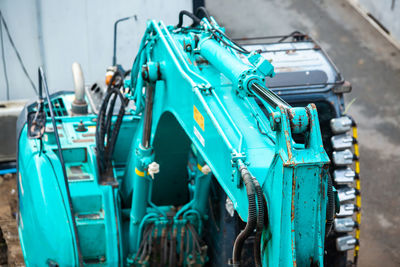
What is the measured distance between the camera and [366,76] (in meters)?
11.6

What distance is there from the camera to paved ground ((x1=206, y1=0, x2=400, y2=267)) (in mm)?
8242

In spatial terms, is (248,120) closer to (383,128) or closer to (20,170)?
(20,170)

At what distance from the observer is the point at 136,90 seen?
500cm

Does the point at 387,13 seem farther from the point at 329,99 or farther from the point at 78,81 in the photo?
the point at 78,81

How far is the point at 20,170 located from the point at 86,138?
0.66 meters

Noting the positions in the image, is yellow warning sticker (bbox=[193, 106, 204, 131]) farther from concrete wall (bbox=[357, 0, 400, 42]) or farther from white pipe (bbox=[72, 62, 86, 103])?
concrete wall (bbox=[357, 0, 400, 42])

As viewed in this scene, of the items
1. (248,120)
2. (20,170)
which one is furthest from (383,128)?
(248,120)

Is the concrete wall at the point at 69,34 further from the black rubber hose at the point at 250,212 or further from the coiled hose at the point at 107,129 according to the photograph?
the black rubber hose at the point at 250,212

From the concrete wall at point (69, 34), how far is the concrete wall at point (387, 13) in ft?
14.5

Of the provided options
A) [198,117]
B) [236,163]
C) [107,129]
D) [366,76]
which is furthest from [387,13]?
[236,163]

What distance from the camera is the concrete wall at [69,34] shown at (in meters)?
9.63

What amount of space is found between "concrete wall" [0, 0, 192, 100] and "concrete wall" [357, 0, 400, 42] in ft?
14.5

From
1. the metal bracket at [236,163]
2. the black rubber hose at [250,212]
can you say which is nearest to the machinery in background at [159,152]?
the metal bracket at [236,163]

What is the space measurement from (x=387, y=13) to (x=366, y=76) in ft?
6.06
